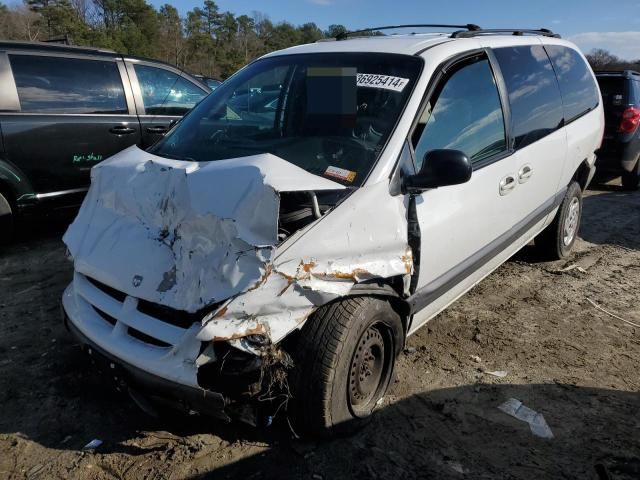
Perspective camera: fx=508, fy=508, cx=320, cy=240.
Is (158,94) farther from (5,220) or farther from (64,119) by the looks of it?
(5,220)

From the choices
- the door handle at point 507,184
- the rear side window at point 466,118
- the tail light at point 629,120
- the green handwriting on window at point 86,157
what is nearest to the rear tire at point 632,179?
the tail light at point 629,120

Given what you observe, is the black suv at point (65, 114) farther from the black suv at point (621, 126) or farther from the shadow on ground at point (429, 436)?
the black suv at point (621, 126)

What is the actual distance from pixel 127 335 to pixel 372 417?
1.33 meters

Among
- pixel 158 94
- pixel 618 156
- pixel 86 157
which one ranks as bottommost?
pixel 618 156

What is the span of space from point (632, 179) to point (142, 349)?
338 inches

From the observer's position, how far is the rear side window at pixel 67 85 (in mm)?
4867

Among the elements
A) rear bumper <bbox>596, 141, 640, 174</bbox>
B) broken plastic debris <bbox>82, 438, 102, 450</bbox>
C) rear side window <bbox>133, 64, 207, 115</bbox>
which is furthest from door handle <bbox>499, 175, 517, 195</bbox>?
rear bumper <bbox>596, 141, 640, 174</bbox>

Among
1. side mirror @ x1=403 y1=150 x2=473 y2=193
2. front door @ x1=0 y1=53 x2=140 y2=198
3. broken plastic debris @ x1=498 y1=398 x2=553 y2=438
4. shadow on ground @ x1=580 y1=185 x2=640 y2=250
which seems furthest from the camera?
shadow on ground @ x1=580 y1=185 x2=640 y2=250

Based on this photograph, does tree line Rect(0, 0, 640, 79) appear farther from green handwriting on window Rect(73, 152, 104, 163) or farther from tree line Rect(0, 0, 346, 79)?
green handwriting on window Rect(73, 152, 104, 163)

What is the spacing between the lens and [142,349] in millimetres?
2172

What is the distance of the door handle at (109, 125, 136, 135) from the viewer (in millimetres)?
5402

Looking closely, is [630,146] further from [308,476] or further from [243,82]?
[308,476]

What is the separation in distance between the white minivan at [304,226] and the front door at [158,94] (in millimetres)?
2395

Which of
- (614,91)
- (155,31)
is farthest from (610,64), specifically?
(155,31)
